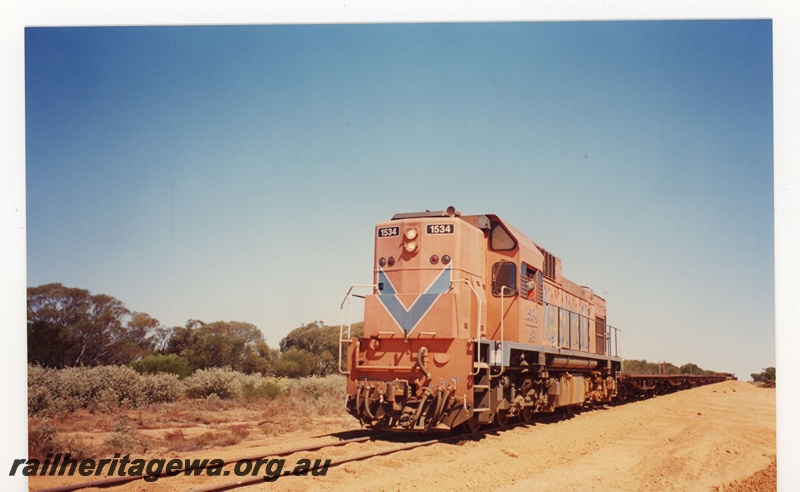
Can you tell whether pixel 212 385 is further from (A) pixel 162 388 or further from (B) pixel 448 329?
(B) pixel 448 329

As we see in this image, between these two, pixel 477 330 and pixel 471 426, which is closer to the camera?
pixel 477 330

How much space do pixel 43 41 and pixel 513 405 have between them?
978cm

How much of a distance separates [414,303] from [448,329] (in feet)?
2.51

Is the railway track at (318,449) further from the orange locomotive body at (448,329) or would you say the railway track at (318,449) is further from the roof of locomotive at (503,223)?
the roof of locomotive at (503,223)

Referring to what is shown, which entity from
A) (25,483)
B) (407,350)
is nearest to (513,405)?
(407,350)

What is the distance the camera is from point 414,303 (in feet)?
33.4

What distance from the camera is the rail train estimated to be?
31.6 feet

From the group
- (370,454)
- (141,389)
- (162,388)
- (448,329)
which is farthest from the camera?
(162,388)

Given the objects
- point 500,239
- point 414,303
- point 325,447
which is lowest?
point 325,447

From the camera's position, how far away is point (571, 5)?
885 cm

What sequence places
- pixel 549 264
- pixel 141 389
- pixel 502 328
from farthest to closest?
pixel 141 389, pixel 549 264, pixel 502 328

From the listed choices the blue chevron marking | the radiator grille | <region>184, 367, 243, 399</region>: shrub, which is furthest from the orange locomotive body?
<region>184, 367, 243, 399</region>: shrub

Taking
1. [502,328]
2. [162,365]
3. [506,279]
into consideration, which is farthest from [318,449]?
[162,365]

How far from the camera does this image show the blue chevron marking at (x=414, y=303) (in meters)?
10.1
